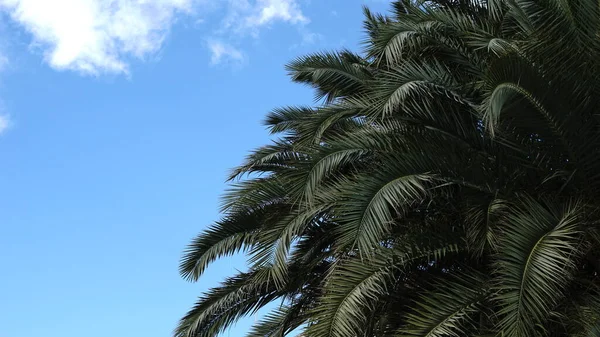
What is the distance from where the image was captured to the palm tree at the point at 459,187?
8.08 meters

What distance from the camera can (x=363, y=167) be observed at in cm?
1007

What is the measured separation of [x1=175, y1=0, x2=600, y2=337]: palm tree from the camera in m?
8.08

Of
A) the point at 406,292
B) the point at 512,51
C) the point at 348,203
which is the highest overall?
the point at 512,51

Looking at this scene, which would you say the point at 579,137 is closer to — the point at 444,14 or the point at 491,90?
the point at 491,90

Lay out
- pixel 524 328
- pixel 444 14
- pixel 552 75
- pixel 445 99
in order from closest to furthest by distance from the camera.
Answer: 1. pixel 524 328
2. pixel 552 75
3. pixel 445 99
4. pixel 444 14

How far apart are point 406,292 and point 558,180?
2.15 meters

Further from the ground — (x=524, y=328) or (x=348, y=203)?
(x=348, y=203)

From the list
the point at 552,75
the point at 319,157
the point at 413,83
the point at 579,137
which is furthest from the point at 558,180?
the point at 319,157

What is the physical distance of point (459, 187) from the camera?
9312 millimetres

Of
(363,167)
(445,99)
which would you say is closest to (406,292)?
(363,167)

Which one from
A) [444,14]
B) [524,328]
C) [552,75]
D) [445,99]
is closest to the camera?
[524,328]

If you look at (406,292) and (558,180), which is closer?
(558,180)

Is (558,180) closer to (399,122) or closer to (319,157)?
(399,122)

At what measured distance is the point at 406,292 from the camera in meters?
9.74
